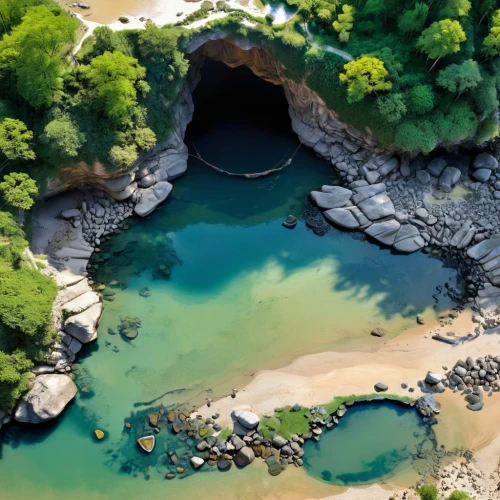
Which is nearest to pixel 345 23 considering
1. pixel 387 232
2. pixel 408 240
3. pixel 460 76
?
pixel 460 76

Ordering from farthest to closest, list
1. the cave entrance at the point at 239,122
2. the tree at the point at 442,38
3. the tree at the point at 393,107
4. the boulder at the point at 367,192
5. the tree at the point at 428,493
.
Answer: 1. the cave entrance at the point at 239,122
2. the boulder at the point at 367,192
3. the tree at the point at 393,107
4. the tree at the point at 442,38
5. the tree at the point at 428,493

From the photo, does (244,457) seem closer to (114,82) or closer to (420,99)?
(114,82)

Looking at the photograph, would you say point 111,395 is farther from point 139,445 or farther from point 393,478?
point 393,478

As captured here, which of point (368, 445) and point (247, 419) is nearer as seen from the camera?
point (247, 419)

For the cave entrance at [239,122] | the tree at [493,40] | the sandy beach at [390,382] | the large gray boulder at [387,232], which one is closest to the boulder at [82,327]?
the sandy beach at [390,382]

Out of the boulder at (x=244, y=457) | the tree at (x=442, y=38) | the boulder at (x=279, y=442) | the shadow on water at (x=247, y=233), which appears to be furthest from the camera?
the shadow on water at (x=247, y=233)

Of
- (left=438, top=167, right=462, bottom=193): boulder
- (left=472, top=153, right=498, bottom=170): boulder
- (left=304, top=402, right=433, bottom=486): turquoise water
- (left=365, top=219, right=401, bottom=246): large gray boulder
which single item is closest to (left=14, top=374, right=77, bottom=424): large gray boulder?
(left=304, top=402, right=433, bottom=486): turquoise water

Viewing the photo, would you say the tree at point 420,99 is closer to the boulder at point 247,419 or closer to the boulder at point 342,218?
the boulder at point 342,218
